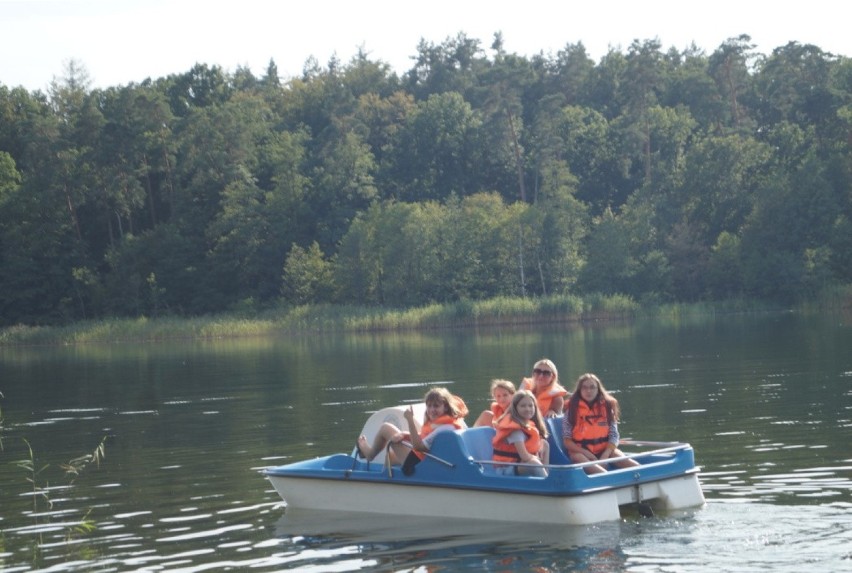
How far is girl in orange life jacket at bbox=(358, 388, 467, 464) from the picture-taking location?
1268 centimetres

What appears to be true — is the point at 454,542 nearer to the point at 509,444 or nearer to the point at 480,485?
the point at 480,485

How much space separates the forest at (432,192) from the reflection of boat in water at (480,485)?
5276 cm

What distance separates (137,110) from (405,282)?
18.0 meters

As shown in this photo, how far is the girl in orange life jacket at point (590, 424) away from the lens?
12.5m

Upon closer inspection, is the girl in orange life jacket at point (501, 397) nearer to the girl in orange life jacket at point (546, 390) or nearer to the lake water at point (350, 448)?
the girl in orange life jacket at point (546, 390)

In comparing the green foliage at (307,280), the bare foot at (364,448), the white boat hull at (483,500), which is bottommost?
the white boat hull at (483,500)

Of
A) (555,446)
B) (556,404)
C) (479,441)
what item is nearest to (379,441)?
(479,441)

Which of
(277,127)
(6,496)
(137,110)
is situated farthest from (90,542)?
(277,127)

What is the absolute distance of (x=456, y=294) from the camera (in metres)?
70.4

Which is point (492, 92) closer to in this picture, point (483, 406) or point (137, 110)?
point (137, 110)

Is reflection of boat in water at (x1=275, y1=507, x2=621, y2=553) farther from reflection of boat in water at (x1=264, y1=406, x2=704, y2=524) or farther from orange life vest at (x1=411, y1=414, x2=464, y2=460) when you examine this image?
orange life vest at (x1=411, y1=414, x2=464, y2=460)

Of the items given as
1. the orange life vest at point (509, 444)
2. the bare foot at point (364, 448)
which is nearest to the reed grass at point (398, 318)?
the bare foot at point (364, 448)

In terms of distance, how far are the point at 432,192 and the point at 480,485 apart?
7096 cm

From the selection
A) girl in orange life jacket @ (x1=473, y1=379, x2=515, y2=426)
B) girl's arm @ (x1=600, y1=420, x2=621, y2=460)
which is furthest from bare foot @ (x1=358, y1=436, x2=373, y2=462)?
girl's arm @ (x1=600, y1=420, x2=621, y2=460)
